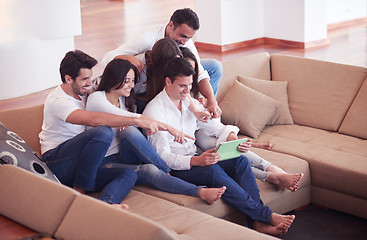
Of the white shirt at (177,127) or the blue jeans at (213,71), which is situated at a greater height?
the blue jeans at (213,71)

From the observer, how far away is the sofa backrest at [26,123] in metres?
3.70

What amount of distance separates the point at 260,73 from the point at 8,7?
291 cm

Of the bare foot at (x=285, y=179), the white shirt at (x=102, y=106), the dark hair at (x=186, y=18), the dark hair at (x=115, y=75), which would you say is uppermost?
the dark hair at (x=186, y=18)

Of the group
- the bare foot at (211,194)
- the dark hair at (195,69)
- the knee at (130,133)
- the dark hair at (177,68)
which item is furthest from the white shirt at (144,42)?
the bare foot at (211,194)

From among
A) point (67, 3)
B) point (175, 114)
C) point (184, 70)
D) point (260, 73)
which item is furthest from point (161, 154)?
point (67, 3)

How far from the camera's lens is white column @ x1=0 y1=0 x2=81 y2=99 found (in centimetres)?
620

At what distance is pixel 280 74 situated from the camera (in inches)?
192

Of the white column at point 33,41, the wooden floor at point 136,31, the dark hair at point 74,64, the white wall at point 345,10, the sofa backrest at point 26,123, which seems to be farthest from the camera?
the white wall at point 345,10

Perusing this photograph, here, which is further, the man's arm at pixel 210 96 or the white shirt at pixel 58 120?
the man's arm at pixel 210 96

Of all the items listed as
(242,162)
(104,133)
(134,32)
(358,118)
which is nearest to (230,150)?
(242,162)

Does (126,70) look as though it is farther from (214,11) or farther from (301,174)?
(214,11)

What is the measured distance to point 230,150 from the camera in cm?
359

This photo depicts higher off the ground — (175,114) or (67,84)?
(67,84)

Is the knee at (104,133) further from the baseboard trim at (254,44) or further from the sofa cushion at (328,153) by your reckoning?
the baseboard trim at (254,44)
